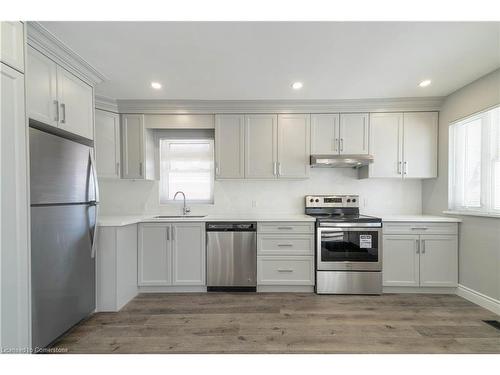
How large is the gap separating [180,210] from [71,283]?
64.7 inches

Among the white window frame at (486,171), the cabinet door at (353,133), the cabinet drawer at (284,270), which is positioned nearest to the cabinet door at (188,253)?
the cabinet drawer at (284,270)

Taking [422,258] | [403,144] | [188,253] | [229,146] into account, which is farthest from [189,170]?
[422,258]

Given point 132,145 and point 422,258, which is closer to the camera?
point 422,258

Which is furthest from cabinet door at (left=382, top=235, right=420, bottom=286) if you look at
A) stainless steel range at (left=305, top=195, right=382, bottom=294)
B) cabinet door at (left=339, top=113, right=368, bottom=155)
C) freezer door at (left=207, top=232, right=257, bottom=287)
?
freezer door at (left=207, top=232, right=257, bottom=287)

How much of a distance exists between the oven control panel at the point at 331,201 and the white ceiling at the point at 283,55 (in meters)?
1.41

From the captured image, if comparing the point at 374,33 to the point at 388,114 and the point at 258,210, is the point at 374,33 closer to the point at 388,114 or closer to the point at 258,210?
the point at 388,114

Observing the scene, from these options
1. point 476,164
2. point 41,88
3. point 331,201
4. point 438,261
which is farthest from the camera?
point 331,201

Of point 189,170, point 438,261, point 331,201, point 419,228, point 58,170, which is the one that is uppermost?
point 189,170

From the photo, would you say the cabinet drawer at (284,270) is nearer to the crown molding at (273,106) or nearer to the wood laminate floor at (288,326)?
the wood laminate floor at (288,326)

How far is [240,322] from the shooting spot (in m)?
2.26

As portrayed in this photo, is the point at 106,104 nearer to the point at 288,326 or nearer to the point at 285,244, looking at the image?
the point at 285,244

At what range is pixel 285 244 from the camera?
2.94 metres

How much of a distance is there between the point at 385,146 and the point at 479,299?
202 cm

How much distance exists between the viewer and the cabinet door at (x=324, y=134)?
3.21 metres
